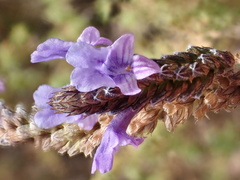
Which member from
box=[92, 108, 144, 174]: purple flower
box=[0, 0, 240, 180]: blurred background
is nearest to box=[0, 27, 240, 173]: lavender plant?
box=[92, 108, 144, 174]: purple flower

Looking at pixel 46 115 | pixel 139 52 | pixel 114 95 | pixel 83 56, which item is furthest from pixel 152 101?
pixel 139 52

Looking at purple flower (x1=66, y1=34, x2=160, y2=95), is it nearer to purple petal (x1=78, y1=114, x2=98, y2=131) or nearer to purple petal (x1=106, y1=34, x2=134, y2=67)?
purple petal (x1=106, y1=34, x2=134, y2=67)

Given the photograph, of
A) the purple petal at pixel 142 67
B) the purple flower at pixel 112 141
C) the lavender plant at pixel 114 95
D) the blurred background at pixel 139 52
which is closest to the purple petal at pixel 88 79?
the lavender plant at pixel 114 95

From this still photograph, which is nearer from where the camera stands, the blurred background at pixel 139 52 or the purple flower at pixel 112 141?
the purple flower at pixel 112 141

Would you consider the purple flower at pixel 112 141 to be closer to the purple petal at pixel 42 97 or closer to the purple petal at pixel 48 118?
the purple petal at pixel 48 118

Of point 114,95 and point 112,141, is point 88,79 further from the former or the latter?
point 112,141

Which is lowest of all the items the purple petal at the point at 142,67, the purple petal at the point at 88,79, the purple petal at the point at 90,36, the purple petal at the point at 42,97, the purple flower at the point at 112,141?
the purple flower at the point at 112,141

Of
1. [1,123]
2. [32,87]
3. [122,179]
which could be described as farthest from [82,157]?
[1,123]
